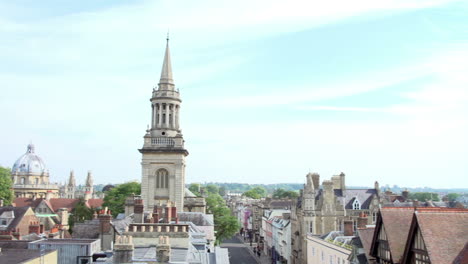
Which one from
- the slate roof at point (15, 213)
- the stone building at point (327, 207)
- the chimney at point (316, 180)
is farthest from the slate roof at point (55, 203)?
the stone building at point (327, 207)

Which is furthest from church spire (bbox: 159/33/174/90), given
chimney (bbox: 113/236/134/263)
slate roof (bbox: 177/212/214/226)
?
chimney (bbox: 113/236/134/263)

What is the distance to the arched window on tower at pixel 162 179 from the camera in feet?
220

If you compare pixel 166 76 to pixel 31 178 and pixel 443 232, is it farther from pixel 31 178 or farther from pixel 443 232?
pixel 31 178

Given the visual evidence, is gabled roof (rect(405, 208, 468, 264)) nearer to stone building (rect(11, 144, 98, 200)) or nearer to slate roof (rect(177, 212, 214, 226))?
slate roof (rect(177, 212, 214, 226))

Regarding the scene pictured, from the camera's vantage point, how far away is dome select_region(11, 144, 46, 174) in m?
162

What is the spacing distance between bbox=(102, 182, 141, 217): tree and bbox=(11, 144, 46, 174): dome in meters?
73.9

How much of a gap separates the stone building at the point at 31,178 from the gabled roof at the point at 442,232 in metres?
136

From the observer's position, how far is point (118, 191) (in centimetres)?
9825

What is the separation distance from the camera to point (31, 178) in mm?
161000

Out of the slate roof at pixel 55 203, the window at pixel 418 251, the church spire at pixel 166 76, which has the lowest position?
the slate roof at pixel 55 203

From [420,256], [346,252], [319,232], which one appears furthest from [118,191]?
[420,256]

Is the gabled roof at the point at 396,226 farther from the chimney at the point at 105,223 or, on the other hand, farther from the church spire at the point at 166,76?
the church spire at the point at 166,76

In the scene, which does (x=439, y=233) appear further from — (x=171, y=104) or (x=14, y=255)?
(x=171, y=104)

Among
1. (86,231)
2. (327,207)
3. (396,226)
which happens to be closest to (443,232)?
(396,226)
